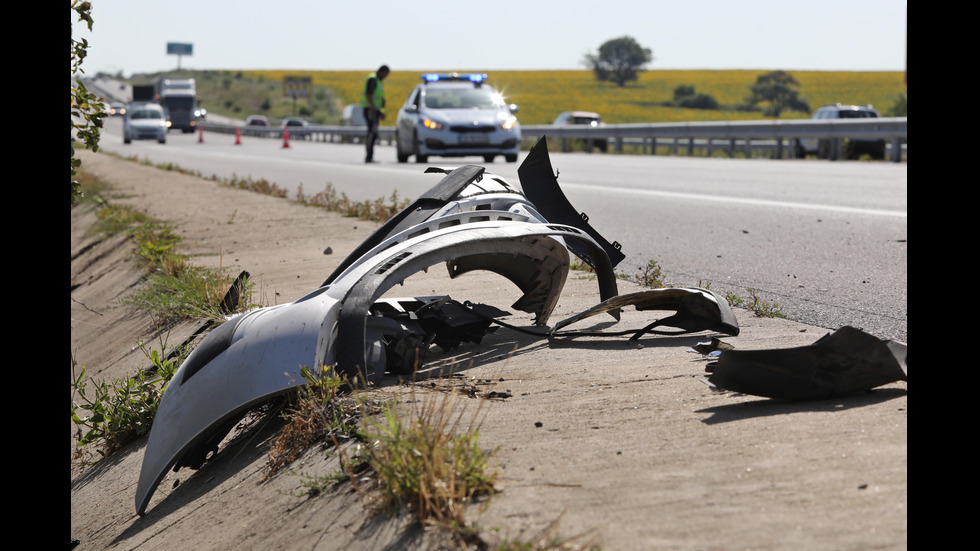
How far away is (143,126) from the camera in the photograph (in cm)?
5056

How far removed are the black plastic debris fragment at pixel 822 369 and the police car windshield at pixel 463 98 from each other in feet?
63.4

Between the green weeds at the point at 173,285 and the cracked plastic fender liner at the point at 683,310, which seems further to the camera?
the green weeds at the point at 173,285

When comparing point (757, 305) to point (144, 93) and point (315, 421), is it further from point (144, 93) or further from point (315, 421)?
point (144, 93)

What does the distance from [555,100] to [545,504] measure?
86483 millimetres

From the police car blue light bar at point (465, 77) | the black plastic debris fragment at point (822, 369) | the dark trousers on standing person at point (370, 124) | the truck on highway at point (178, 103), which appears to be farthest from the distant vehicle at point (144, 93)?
the black plastic debris fragment at point (822, 369)

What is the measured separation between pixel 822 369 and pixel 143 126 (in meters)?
51.2

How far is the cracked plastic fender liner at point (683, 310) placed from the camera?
14.6 feet

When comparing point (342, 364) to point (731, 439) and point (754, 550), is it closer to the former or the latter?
point (731, 439)

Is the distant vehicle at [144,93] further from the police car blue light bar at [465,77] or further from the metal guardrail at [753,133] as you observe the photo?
the police car blue light bar at [465,77]

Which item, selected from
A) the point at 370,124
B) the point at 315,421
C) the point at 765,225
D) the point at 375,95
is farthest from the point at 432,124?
the point at 315,421

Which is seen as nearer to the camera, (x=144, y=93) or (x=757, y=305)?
(x=757, y=305)
